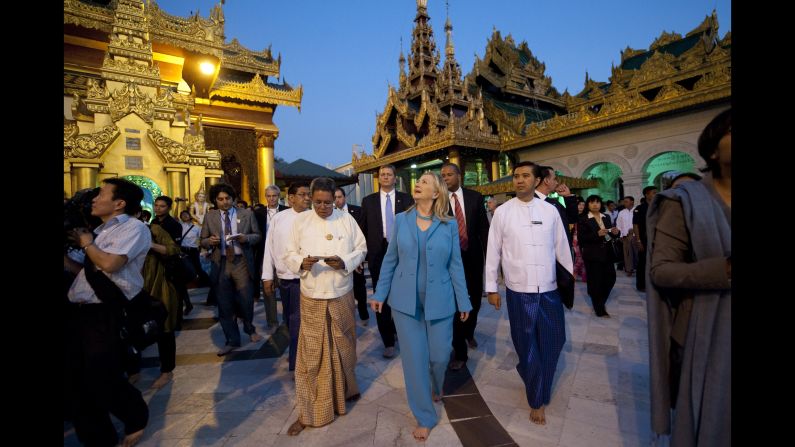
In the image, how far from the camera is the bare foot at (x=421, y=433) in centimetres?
251

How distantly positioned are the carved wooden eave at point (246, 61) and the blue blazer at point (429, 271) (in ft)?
73.0

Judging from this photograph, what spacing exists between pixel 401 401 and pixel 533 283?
59.5 inches

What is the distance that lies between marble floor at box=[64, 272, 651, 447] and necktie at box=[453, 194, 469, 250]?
131cm

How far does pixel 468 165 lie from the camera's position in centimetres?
1869

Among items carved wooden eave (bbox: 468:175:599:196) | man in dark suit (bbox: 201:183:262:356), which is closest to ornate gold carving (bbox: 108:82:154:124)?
man in dark suit (bbox: 201:183:262:356)

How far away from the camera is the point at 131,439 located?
260 cm

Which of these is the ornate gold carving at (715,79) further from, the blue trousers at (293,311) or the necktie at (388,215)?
the blue trousers at (293,311)

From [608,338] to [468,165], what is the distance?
48.8ft

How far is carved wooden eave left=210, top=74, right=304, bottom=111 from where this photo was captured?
18875 millimetres

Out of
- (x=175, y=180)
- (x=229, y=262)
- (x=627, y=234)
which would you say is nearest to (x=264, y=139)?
(x=175, y=180)

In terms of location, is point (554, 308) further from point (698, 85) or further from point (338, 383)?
point (698, 85)

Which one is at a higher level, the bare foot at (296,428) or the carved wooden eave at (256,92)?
the carved wooden eave at (256,92)

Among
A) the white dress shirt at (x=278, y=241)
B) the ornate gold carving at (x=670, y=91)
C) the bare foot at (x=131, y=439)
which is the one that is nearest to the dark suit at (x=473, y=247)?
the white dress shirt at (x=278, y=241)
